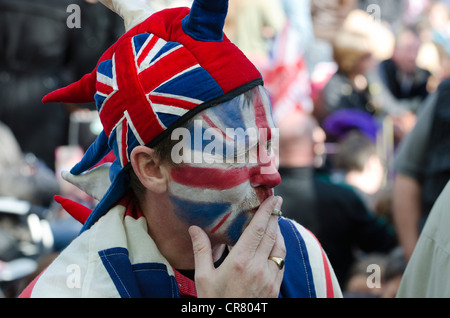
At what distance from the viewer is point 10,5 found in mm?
5391

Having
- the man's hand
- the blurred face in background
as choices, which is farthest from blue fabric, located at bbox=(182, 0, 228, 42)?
the blurred face in background

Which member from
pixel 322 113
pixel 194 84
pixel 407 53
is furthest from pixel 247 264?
pixel 407 53

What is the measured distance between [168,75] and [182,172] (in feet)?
0.83

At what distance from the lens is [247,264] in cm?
165

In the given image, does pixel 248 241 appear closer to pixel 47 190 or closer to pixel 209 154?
pixel 209 154

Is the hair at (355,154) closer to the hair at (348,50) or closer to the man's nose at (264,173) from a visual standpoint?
the hair at (348,50)

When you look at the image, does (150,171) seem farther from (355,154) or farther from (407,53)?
(407,53)

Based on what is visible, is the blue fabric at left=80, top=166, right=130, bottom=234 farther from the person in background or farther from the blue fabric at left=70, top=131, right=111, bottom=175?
the person in background

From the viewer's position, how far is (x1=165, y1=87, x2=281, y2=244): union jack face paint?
1.69 meters

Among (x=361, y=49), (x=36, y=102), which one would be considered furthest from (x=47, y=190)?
(x=361, y=49)

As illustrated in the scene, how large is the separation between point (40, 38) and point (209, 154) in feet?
13.7

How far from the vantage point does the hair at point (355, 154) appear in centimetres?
428

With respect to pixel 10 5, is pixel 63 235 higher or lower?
lower

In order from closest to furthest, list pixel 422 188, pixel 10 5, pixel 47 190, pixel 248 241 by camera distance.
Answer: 1. pixel 248 241
2. pixel 422 188
3. pixel 47 190
4. pixel 10 5
